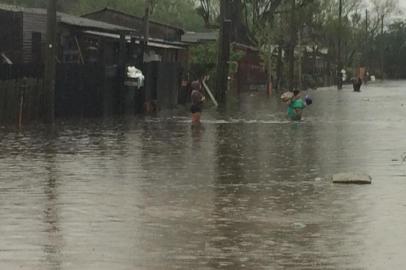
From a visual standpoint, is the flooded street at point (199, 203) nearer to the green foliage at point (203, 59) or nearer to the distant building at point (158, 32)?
the green foliage at point (203, 59)

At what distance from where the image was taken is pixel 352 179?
14.5 m

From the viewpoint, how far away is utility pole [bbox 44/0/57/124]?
27.2m

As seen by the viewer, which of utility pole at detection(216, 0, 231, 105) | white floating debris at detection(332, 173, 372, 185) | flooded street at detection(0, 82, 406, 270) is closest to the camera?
flooded street at detection(0, 82, 406, 270)

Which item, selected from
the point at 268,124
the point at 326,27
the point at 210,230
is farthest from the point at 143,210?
the point at 326,27

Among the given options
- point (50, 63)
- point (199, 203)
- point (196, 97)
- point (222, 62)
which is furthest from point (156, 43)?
point (199, 203)

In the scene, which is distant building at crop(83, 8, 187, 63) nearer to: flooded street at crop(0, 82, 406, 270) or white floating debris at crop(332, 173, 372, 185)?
flooded street at crop(0, 82, 406, 270)

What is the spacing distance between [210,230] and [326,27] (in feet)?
309

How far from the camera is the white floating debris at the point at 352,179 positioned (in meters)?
14.5

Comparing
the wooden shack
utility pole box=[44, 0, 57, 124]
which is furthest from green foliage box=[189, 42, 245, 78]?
utility pole box=[44, 0, 57, 124]

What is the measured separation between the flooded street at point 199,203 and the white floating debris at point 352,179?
0.84ft

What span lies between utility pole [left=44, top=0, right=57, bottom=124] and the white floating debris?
1433cm

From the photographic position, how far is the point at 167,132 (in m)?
25.8

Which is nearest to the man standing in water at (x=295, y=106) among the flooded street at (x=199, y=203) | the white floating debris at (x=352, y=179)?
the flooded street at (x=199, y=203)

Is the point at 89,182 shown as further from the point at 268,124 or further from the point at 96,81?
the point at 96,81
